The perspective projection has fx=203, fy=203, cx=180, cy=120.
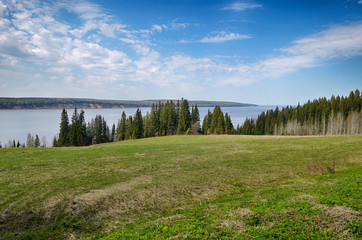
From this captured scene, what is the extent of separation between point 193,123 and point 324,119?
155 ft

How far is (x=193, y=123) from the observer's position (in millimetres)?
78562

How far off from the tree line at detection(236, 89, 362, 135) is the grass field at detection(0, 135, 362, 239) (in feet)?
215

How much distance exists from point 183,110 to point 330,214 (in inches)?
2761

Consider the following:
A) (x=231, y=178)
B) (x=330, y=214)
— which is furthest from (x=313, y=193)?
(x=231, y=178)

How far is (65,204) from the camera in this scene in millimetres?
9648

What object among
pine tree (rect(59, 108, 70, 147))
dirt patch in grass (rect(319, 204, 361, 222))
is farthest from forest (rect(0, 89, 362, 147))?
dirt patch in grass (rect(319, 204, 361, 222))

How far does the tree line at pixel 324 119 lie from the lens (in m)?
69.3

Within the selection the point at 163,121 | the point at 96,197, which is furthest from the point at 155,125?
the point at 96,197

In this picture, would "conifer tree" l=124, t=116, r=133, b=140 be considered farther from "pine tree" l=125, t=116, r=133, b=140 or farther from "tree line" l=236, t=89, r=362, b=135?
"tree line" l=236, t=89, r=362, b=135

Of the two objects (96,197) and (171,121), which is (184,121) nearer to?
(171,121)

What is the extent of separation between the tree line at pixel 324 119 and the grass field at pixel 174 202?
215ft

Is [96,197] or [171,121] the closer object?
[96,197]

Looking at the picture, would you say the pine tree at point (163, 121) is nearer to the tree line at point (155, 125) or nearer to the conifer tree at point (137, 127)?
the tree line at point (155, 125)

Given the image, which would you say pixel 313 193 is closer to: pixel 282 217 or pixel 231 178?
pixel 282 217
